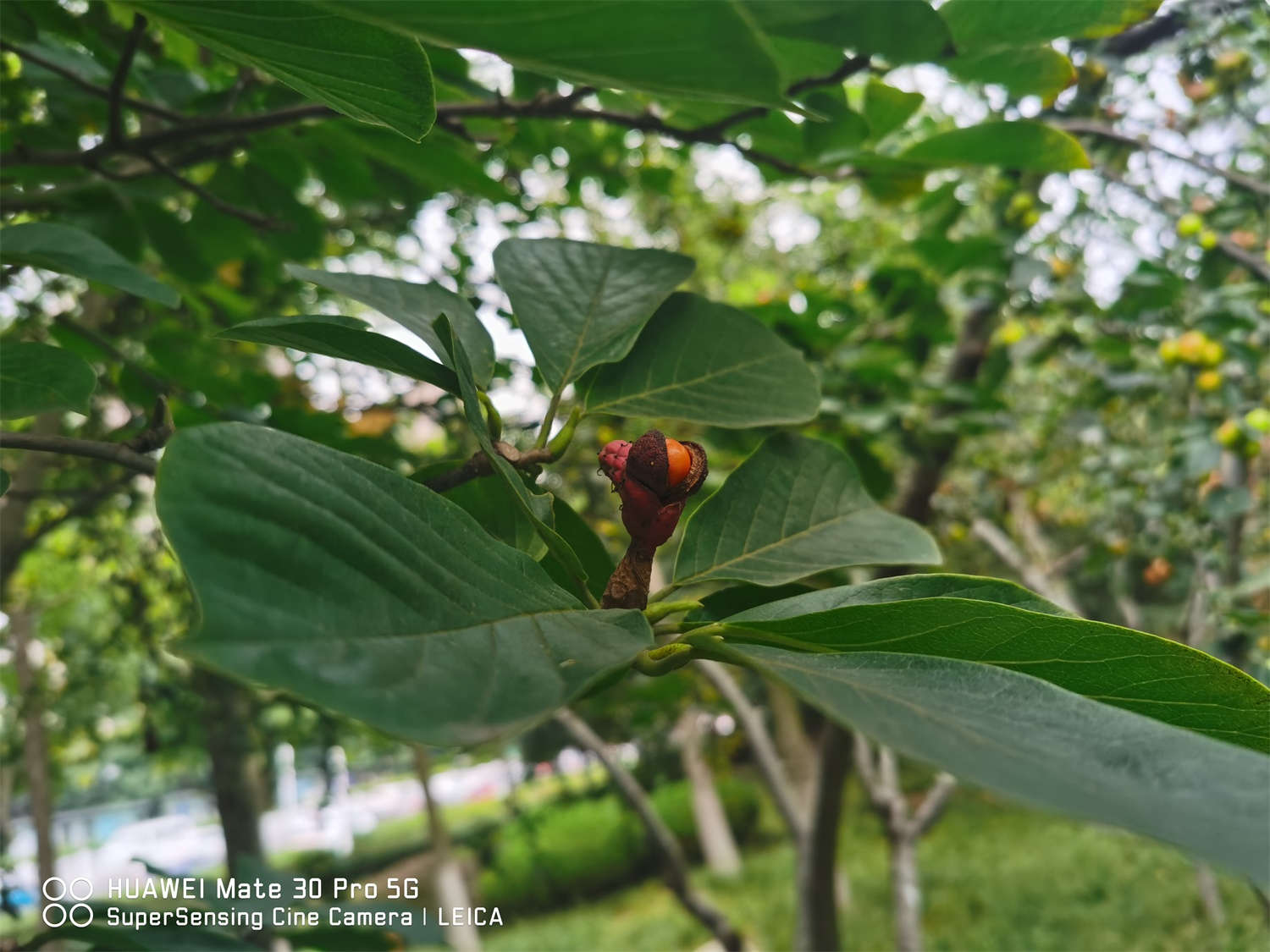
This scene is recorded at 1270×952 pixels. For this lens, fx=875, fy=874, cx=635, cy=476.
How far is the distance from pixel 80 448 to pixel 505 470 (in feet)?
0.69

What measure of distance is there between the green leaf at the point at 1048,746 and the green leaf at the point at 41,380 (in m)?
0.37

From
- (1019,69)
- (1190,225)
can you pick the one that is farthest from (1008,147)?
(1190,225)

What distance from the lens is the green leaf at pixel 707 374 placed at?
45 cm

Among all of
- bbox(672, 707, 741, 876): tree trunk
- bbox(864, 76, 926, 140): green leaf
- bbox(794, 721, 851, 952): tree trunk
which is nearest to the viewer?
bbox(864, 76, 926, 140): green leaf

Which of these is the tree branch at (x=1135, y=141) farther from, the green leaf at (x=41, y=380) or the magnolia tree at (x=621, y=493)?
the green leaf at (x=41, y=380)

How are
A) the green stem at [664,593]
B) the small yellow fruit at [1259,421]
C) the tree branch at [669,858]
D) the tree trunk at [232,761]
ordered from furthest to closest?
1. the tree trunk at [232,761]
2. the tree branch at [669,858]
3. the small yellow fruit at [1259,421]
4. the green stem at [664,593]

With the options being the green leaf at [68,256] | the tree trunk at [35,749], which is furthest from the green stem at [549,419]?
the tree trunk at [35,749]

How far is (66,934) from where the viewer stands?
1.71ft

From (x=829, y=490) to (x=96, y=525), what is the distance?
2.38 metres

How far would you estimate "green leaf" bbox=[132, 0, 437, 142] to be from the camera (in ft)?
0.82

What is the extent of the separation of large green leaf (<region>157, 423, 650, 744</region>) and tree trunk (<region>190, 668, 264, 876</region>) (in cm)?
290

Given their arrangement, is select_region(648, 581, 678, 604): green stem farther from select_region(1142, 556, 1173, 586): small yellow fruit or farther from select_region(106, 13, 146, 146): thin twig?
select_region(1142, 556, 1173, 586): small yellow fruit

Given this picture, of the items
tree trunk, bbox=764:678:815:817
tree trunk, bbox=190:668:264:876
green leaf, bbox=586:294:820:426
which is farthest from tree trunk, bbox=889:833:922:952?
tree trunk, bbox=190:668:264:876

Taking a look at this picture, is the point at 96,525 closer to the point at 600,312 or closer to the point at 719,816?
the point at 600,312
